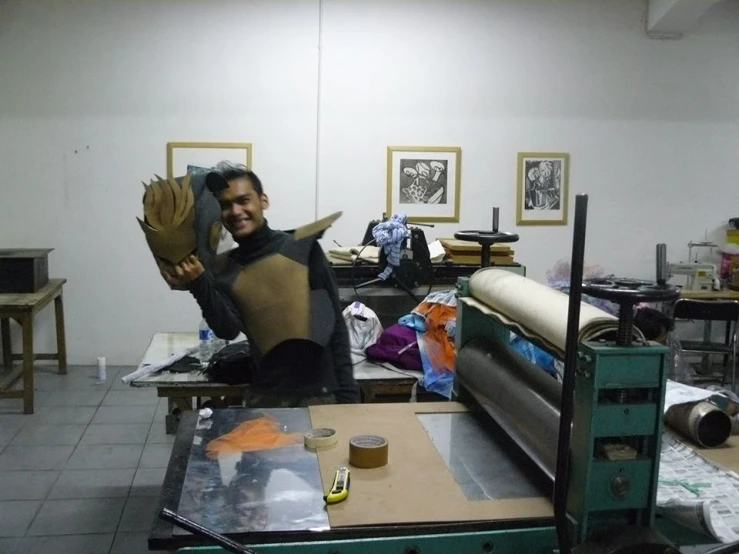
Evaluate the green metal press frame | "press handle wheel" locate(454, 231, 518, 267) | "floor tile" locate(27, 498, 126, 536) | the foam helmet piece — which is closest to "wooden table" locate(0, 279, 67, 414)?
"floor tile" locate(27, 498, 126, 536)

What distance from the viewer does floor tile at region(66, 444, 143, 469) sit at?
3508 mm

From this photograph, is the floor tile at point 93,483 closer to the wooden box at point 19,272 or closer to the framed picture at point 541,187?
the wooden box at point 19,272

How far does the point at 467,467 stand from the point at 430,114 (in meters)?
4.11

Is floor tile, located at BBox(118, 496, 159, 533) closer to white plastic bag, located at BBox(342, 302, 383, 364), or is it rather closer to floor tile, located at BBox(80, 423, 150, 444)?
floor tile, located at BBox(80, 423, 150, 444)

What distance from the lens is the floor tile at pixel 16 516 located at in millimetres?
2850

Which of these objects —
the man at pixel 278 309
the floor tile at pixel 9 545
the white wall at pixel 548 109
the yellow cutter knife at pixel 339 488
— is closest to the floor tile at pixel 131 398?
the floor tile at pixel 9 545

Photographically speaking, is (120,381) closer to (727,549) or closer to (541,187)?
(541,187)

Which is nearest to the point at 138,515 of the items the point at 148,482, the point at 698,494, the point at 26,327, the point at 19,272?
the point at 148,482

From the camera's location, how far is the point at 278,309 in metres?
2.41

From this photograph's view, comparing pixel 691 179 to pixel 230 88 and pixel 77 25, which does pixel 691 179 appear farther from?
pixel 77 25

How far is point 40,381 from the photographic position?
4.86m

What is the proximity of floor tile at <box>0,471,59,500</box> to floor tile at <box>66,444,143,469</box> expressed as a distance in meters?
0.14

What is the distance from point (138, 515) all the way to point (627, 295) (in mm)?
2471

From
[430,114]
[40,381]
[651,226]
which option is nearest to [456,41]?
[430,114]
